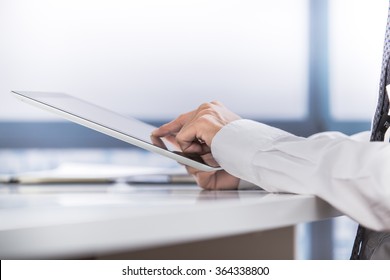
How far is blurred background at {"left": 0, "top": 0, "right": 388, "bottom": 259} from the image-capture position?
188cm

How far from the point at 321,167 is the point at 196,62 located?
1347 millimetres

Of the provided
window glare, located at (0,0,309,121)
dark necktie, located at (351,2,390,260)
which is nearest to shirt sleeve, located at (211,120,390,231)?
dark necktie, located at (351,2,390,260)

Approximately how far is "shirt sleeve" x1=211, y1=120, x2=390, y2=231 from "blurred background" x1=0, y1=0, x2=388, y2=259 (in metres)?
1.22

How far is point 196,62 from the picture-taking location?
192 centimetres

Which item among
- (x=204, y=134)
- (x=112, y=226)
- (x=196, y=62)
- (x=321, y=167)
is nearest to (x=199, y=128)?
(x=204, y=134)

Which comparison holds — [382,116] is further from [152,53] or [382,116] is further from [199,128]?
[152,53]

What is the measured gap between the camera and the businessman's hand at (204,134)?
771 millimetres

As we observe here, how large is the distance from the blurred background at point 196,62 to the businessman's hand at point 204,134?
40.8 inches

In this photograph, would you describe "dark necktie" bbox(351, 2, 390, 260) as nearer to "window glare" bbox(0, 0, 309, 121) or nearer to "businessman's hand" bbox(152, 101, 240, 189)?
"businessman's hand" bbox(152, 101, 240, 189)

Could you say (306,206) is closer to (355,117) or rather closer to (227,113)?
(227,113)

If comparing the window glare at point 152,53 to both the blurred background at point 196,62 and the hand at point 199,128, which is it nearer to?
the blurred background at point 196,62

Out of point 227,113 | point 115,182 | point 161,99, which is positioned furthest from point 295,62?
point 227,113

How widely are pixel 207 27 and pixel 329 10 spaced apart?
0.41 meters

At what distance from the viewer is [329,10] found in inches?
78.9
